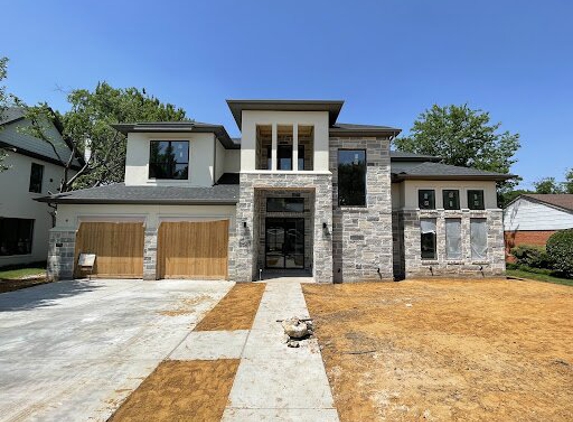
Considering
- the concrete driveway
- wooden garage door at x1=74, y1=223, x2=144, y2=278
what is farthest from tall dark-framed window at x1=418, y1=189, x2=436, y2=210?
wooden garage door at x1=74, y1=223, x2=144, y2=278

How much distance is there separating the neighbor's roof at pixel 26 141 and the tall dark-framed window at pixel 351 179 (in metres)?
18.8

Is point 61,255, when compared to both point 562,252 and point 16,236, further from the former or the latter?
point 562,252

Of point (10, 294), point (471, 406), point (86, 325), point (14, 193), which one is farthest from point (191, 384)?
point (14, 193)

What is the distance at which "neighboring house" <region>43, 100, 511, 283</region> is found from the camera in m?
12.9

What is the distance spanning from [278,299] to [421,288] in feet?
20.8

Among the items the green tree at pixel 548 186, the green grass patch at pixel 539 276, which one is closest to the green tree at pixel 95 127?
the green grass patch at pixel 539 276

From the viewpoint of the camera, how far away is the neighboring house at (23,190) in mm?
16500

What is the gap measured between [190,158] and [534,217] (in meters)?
26.0

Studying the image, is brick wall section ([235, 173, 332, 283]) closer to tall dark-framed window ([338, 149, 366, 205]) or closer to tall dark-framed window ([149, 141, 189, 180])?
tall dark-framed window ([338, 149, 366, 205])

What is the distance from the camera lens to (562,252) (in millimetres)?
15195

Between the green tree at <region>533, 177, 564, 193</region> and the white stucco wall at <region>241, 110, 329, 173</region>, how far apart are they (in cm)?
5669

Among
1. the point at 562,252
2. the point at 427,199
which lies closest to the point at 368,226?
the point at 427,199

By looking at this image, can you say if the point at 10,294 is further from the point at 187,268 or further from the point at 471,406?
the point at 471,406

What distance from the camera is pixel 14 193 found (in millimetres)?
16906
